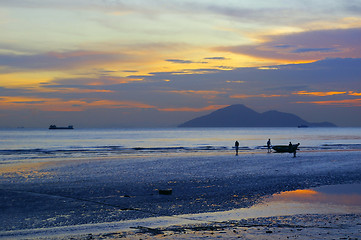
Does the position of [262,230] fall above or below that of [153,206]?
above

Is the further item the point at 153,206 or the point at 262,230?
the point at 153,206

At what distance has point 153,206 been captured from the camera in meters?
19.2

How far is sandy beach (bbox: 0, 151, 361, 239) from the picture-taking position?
45.2 feet

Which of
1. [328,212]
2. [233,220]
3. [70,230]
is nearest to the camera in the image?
[70,230]

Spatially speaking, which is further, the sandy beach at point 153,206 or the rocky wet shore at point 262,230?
the sandy beach at point 153,206

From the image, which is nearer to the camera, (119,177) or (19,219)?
(19,219)

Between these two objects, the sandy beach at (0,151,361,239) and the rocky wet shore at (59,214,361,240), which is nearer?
the rocky wet shore at (59,214,361,240)

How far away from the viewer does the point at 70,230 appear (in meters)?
14.4

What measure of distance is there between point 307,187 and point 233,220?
1148 centimetres

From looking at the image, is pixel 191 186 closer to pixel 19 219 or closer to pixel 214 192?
pixel 214 192

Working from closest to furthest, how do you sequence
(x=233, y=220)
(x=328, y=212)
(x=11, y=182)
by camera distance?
(x=233, y=220), (x=328, y=212), (x=11, y=182)

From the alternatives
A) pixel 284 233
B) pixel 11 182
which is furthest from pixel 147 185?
pixel 284 233

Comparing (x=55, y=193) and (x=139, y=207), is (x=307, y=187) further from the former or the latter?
(x=55, y=193)

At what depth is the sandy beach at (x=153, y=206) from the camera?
543 inches
